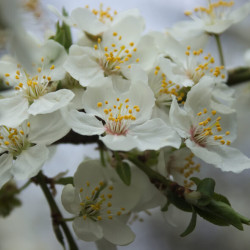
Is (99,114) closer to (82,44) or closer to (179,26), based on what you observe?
(82,44)

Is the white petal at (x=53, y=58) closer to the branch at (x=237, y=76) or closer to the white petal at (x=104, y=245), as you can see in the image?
the white petal at (x=104, y=245)

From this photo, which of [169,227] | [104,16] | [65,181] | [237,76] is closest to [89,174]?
[65,181]

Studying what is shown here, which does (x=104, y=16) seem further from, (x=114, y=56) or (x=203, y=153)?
(x=203, y=153)

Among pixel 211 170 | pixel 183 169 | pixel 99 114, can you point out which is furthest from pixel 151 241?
pixel 99 114

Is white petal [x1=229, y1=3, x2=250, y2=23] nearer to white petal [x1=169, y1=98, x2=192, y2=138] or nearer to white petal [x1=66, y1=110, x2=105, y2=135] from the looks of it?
white petal [x1=169, y1=98, x2=192, y2=138]

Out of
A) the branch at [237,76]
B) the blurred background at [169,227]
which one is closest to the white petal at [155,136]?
the branch at [237,76]

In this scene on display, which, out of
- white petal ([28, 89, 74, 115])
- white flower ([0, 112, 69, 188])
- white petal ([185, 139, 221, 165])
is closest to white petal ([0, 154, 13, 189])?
white flower ([0, 112, 69, 188])
